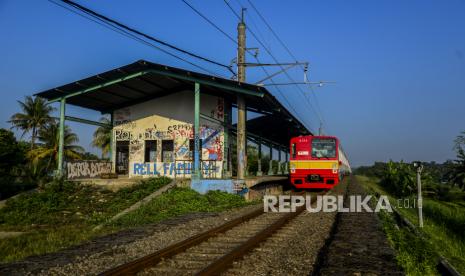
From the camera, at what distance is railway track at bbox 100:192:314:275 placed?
19.1 feet

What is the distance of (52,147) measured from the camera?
40.5 m

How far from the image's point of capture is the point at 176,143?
23.3m

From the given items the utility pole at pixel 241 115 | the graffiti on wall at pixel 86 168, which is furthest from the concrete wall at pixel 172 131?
the utility pole at pixel 241 115

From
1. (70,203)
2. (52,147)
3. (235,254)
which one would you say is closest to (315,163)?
(70,203)

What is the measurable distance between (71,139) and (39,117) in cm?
607

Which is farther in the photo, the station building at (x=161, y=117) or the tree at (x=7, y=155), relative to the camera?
the tree at (x=7, y=155)

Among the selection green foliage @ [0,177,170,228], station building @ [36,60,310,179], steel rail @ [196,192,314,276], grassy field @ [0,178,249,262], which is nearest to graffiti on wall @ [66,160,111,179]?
station building @ [36,60,310,179]

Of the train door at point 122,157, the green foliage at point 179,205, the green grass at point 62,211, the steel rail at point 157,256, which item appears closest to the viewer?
the steel rail at point 157,256

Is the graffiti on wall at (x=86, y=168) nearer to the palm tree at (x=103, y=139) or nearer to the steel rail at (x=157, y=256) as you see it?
the steel rail at (x=157, y=256)

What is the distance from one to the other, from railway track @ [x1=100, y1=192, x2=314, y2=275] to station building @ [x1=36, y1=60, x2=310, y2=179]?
1178cm

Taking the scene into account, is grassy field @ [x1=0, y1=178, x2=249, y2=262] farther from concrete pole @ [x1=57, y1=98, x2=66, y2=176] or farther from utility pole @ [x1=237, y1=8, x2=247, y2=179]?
utility pole @ [x1=237, y1=8, x2=247, y2=179]

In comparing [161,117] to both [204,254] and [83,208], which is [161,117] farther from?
[204,254]

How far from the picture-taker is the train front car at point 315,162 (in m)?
21.2

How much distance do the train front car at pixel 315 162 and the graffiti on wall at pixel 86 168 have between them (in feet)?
35.0
